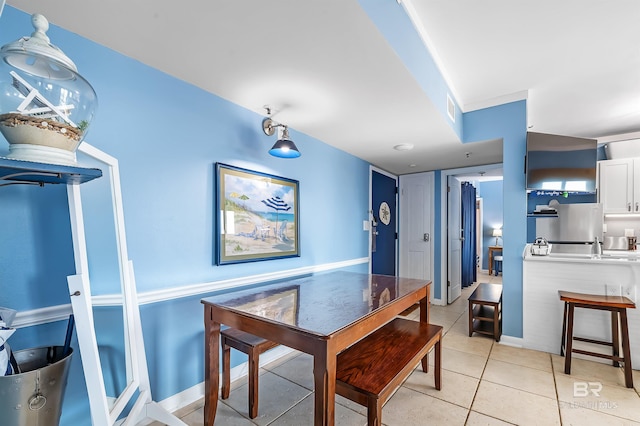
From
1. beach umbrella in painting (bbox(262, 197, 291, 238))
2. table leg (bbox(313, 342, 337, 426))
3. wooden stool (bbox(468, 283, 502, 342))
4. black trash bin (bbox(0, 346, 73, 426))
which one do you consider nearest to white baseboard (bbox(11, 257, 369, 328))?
black trash bin (bbox(0, 346, 73, 426))

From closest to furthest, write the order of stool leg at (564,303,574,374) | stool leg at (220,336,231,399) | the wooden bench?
1. the wooden bench
2. stool leg at (220,336,231,399)
3. stool leg at (564,303,574,374)

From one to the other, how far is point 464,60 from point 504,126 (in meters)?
1.06

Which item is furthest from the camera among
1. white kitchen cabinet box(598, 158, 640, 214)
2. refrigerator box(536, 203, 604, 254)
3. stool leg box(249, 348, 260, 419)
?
white kitchen cabinet box(598, 158, 640, 214)

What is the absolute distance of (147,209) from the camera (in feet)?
5.72

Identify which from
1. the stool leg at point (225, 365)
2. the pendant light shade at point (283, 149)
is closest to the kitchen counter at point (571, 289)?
the pendant light shade at point (283, 149)

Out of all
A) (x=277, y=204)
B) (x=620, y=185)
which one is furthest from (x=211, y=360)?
(x=620, y=185)

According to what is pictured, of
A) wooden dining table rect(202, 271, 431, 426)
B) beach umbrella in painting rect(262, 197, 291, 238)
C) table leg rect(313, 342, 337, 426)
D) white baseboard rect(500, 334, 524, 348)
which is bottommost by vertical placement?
white baseboard rect(500, 334, 524, 348)

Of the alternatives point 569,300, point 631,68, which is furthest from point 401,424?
point 631,68

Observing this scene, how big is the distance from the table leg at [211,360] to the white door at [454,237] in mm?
3973

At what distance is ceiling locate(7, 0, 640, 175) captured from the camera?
53.3 inches

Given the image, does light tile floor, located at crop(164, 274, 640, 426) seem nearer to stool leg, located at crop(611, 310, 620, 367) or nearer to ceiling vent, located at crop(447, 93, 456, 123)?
stool leg, located at crop(611, 310, 620, 367)

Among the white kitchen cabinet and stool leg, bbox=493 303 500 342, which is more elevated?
the white kitchen cabinet

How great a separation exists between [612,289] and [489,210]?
18.0 ft

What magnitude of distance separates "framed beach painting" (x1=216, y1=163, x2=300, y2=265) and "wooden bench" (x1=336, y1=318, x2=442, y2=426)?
3.58ft
